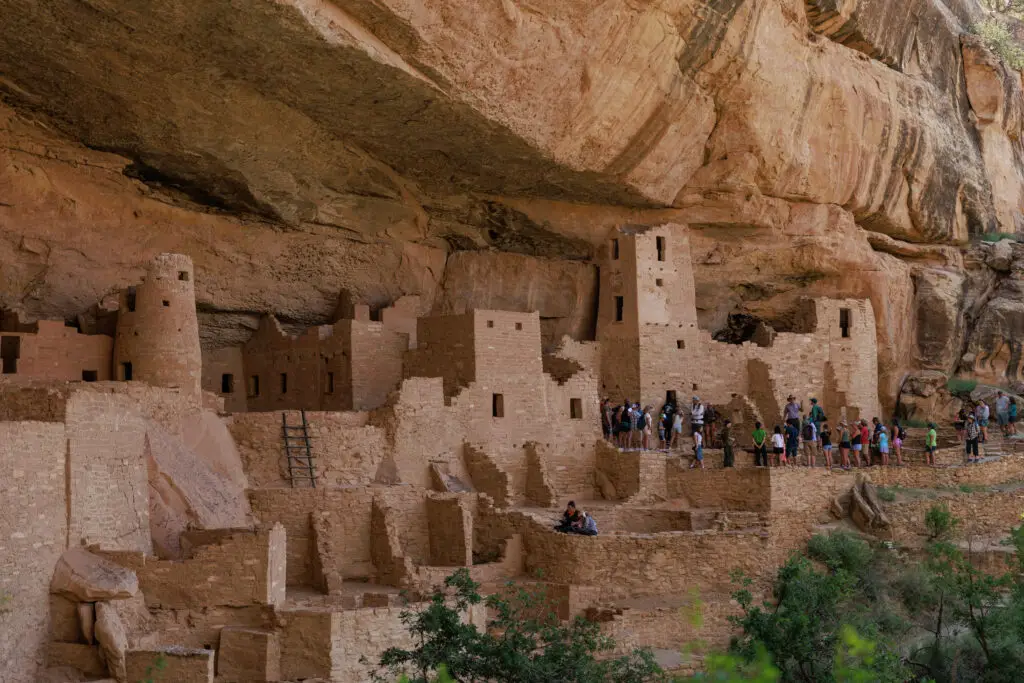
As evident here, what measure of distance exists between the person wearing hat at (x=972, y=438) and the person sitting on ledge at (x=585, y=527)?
8476 mm

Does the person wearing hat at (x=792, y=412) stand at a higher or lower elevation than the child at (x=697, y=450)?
higher

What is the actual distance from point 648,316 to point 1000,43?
14.8 m

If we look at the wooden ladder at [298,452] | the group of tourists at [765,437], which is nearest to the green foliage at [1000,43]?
the group of tourists at [765,437]

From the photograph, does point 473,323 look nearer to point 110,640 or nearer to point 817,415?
point 817,415

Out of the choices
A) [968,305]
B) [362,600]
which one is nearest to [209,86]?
[362,600]

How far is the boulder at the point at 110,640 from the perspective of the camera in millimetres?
12797

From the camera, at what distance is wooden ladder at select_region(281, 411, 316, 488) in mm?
17859

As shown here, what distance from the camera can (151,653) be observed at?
12.9 meters

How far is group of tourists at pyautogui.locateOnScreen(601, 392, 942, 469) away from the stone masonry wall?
10790 mm

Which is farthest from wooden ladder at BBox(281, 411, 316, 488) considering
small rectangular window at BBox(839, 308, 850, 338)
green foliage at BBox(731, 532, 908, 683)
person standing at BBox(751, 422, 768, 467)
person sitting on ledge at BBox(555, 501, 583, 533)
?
small rectangular window at BBox(839, 308, 850, 338)

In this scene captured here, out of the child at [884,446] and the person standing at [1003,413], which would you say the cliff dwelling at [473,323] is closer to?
the child at [884,446]

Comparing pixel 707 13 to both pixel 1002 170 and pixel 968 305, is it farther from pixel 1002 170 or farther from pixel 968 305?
pixel 1002 170

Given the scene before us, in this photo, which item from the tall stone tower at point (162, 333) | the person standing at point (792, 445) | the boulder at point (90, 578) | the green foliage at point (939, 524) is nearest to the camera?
the boulder at point (90, 578)

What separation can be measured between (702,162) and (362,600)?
1132 centimetres
